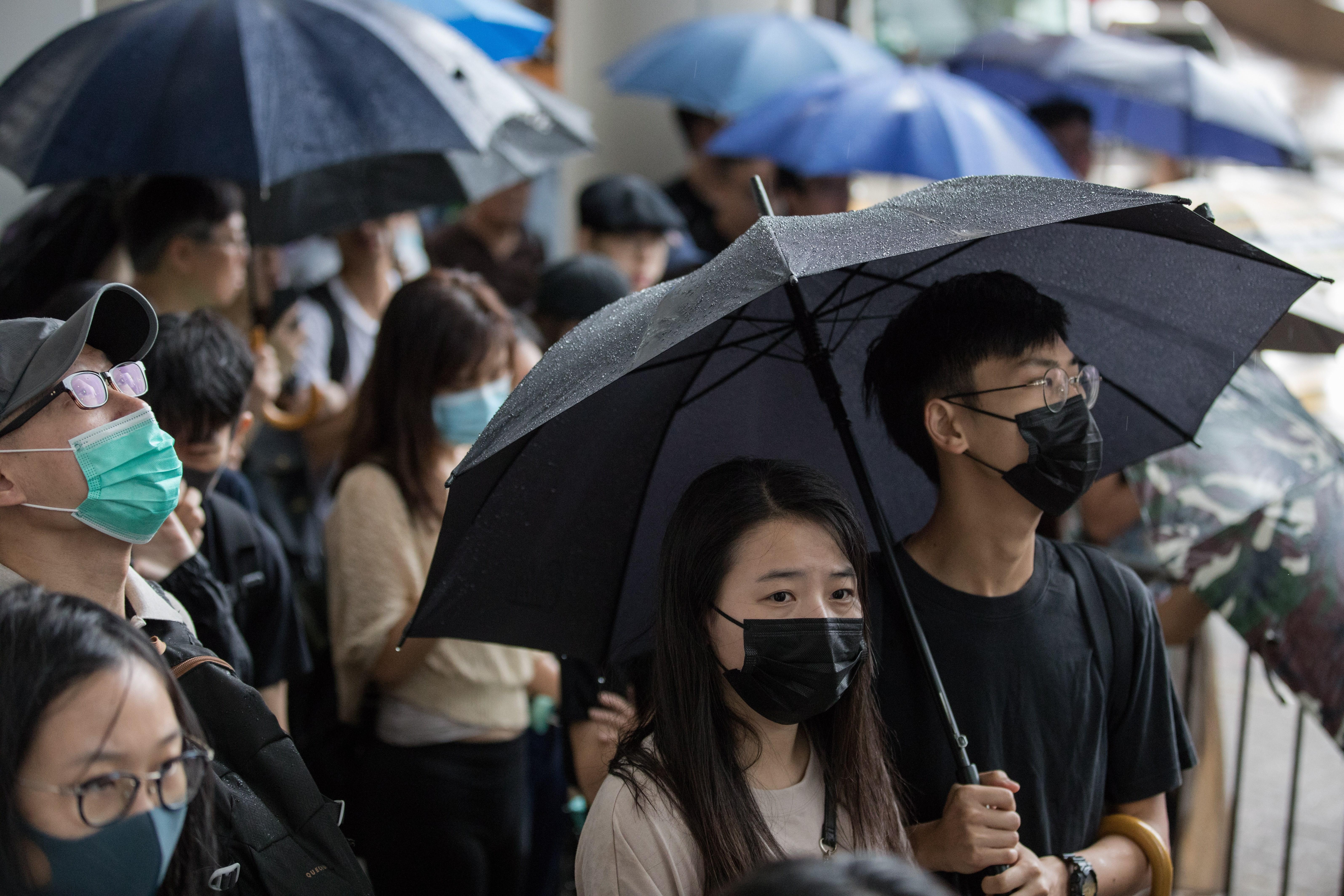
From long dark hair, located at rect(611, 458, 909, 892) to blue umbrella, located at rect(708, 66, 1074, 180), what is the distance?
3.36 metres

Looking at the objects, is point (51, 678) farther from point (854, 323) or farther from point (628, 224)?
point (628, 224)

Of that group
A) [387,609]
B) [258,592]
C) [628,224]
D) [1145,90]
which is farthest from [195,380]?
[1145,90]

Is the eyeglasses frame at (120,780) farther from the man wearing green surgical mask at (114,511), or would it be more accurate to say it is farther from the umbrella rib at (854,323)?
the umbrella rib at (854,323)

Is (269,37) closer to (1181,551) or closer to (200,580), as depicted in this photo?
(200,580)

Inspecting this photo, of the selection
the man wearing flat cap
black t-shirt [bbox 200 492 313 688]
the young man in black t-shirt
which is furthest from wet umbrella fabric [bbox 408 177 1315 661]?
the man wearing flat cap

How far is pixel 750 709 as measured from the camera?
2340 millimetres

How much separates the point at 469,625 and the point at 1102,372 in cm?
145

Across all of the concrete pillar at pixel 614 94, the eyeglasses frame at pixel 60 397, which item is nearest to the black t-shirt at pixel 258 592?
the eyeglasses frame at pixel 60 397

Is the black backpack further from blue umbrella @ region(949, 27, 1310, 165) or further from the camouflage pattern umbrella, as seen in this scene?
blue umbrella @ region(949, 27, 1310, 165)

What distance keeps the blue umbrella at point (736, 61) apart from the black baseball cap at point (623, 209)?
45.5 inches

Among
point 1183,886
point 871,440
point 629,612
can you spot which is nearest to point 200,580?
point 629,612

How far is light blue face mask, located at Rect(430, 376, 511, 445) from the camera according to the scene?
11.8ft

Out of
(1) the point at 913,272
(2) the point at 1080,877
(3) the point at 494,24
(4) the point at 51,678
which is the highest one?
(3) the point at 494,24

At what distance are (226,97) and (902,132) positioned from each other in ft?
10.2
